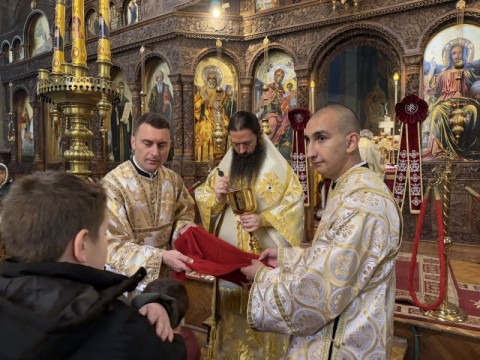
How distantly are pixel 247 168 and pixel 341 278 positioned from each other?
5.15ft

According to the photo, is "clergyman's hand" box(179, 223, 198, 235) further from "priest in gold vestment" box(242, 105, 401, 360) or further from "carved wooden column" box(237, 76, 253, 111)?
"carved wooden column" box(237, 76, 253, 111)

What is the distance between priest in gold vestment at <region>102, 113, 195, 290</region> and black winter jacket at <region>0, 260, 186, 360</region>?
1.19 metres

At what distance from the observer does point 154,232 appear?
2.51 meters

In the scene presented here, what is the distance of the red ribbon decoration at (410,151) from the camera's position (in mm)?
5988

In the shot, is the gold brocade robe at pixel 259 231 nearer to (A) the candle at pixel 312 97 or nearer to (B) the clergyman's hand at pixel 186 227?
(B) the clergyman's hand at pixel 186 227

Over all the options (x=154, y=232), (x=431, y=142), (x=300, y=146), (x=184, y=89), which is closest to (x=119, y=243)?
(x=154, y=232)

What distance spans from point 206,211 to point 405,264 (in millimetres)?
4113

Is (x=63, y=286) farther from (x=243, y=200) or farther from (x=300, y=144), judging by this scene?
(x=300, y=144)

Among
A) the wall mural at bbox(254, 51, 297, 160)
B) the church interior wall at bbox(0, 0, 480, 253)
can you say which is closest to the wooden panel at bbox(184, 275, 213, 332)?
the church interior wall at bbox(0, 0, 480, 253)

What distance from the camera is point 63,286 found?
0.89 meters

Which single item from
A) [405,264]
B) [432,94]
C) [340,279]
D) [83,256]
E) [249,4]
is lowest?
[405,264]

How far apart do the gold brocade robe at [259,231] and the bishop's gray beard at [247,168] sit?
0.04 metres

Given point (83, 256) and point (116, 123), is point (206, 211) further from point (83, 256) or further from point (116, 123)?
point (116, 123)

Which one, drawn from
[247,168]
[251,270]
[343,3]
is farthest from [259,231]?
[343,3]
